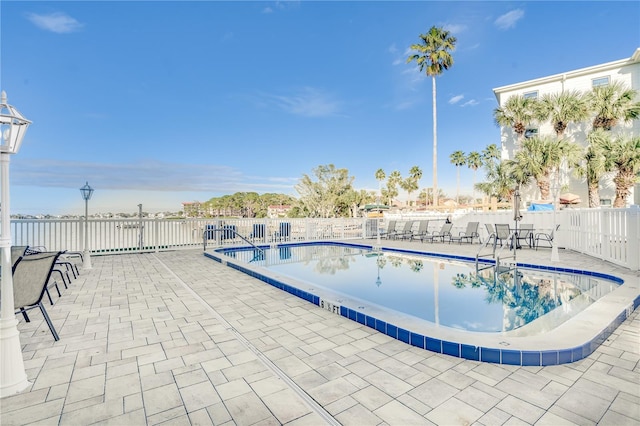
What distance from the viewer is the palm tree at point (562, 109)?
1727 centimetres

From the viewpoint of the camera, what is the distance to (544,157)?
1716 cm

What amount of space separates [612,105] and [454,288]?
19.0 metres

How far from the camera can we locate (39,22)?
9.66 meters

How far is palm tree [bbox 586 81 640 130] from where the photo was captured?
16156 millimetres

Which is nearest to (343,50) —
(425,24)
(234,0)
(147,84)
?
(425,24)

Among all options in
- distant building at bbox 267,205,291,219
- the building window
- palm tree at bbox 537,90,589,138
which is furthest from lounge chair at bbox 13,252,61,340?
distant building at bbox 267,205,291,219

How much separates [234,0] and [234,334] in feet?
45.5

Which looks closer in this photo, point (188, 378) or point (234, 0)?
point (188, 378)

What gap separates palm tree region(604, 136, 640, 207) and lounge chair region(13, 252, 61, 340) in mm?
21318

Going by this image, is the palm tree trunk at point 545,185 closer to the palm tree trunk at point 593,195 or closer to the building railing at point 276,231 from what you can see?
the palm tree trunk at point 593,195

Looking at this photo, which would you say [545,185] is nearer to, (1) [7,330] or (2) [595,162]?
(2) [595,162]

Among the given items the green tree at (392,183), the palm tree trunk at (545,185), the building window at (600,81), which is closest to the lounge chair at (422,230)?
the palm tree trunk at (545,185)

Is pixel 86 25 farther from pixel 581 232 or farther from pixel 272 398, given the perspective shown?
pixel 581 232

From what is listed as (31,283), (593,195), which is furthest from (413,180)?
(31,283)
